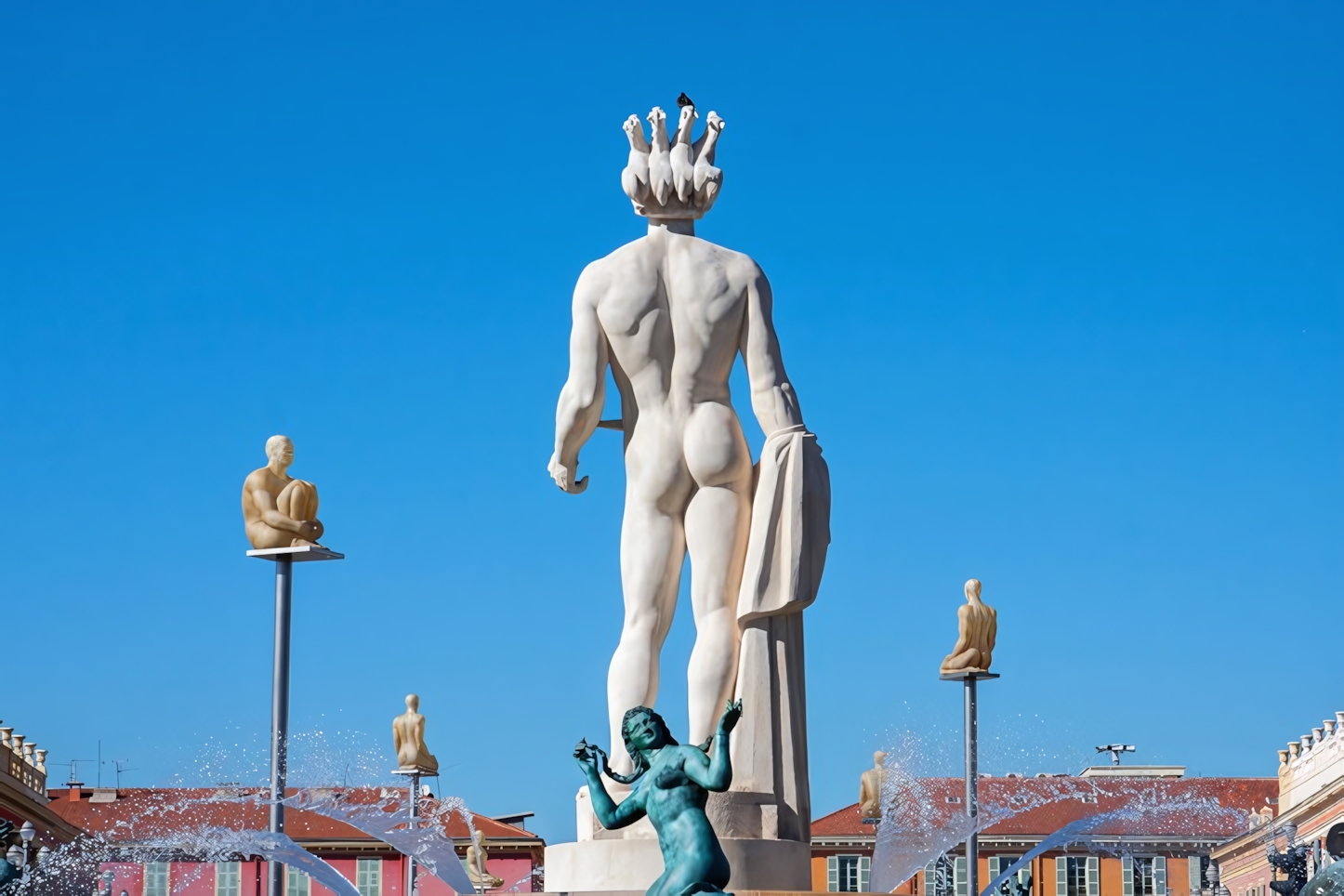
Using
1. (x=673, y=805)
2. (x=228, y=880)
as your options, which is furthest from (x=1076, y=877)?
(x=673, y=805)

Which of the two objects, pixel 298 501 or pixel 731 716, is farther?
pixel 298 501

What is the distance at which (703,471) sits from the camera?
508 inches

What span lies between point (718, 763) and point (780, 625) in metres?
3.16

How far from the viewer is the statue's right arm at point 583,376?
42.8ft

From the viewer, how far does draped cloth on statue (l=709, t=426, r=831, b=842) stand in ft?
41.5

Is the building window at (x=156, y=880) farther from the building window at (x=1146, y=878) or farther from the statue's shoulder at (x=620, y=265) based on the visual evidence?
the statue's shoulder at (x=620, y=265)

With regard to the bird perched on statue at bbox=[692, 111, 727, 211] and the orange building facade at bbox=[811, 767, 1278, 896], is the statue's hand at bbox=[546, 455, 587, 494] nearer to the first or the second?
the bird perched on statue at bbox=[692, 111, 727, 211]

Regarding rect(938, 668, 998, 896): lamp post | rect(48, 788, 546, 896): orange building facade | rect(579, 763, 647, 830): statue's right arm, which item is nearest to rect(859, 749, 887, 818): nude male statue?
rect(938, 668, 998, 896): lamp post

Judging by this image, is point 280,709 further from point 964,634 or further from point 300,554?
point 964,634

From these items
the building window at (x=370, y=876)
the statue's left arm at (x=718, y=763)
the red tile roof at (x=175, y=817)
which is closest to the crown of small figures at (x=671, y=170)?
the statue's left arm at (x=718, y=763)

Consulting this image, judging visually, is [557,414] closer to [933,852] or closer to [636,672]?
[636,672]

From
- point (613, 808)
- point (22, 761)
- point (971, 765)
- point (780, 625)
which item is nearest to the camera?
point (613, 808)

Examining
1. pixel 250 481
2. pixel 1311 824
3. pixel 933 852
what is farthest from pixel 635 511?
pixel 1311 824

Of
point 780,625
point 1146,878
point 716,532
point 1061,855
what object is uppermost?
point 1061,855
